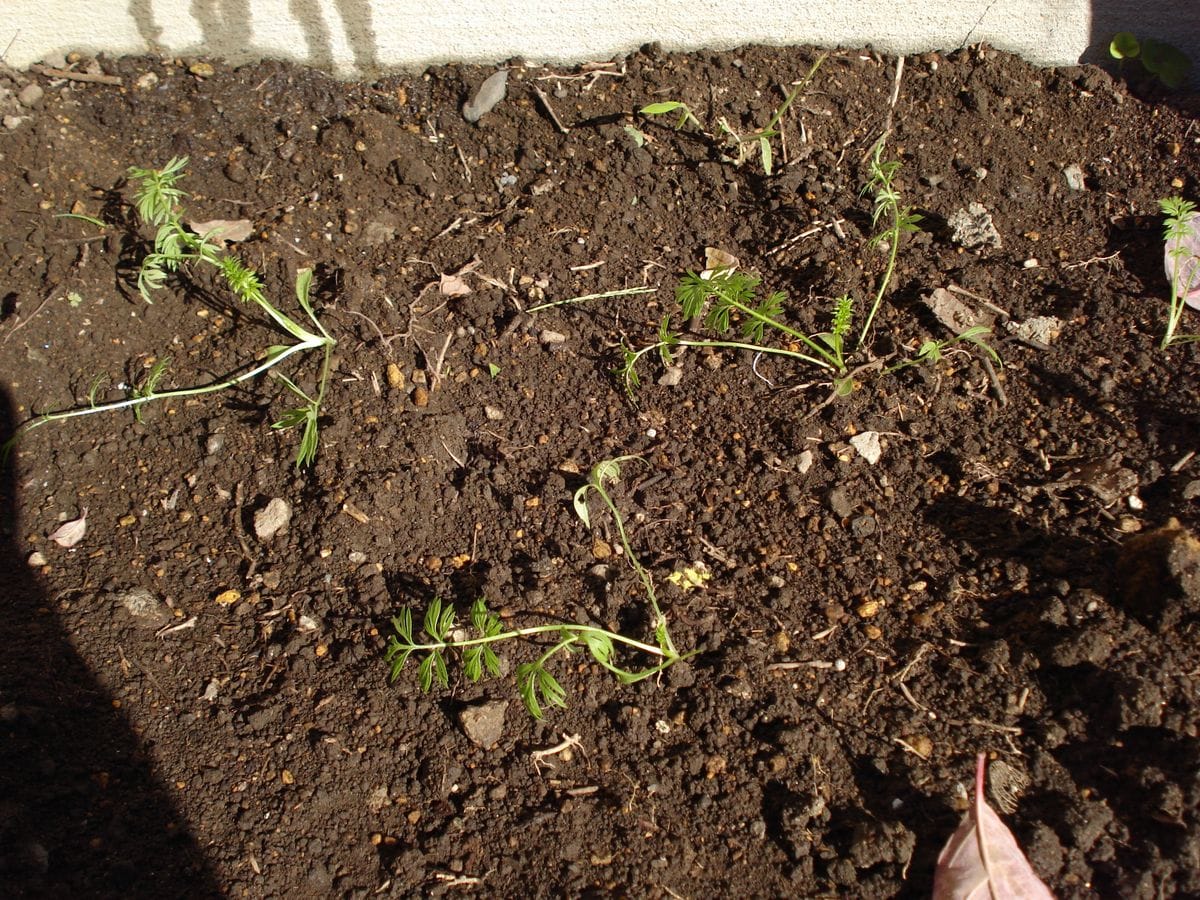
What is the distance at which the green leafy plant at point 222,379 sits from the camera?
2230 millimetres

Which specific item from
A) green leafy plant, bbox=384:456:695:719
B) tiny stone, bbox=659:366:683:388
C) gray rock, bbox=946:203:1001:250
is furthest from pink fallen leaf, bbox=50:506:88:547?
gray rock, bbox=946:203:1001:250

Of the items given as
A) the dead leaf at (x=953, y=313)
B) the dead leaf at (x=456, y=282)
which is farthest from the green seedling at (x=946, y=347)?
the dead leaf at (x=456, y=282)

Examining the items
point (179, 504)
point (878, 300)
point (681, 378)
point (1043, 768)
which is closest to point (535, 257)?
point (681, 378)

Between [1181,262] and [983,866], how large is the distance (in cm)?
172

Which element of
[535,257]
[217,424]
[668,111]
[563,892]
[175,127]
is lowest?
[563,892]

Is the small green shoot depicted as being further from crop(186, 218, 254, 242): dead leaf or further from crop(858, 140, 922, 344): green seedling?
crop(186, 218, 254, 242): dead leaf

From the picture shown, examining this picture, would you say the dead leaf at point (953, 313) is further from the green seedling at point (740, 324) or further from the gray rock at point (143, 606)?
the gray rock at point (143, 606)

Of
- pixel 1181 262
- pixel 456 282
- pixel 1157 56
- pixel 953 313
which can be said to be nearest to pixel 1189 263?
pixel 1181 262

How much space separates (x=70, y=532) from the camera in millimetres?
2184

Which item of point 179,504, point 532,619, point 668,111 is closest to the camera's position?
point 532,619

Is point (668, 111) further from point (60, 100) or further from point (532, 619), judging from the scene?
point (60, 100)

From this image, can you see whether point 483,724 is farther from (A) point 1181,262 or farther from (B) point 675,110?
(A) point 1181,262

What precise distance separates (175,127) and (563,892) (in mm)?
2562

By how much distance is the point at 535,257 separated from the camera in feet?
8.41
